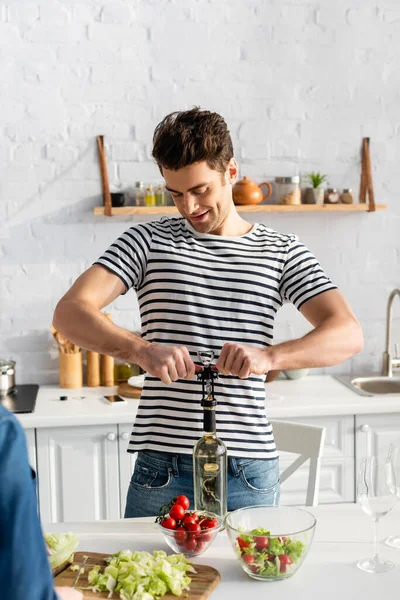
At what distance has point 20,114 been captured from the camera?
3.71m

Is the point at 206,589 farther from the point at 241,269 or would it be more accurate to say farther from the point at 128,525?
the point at 241,269

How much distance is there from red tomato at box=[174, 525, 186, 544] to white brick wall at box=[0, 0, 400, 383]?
2.24 meters

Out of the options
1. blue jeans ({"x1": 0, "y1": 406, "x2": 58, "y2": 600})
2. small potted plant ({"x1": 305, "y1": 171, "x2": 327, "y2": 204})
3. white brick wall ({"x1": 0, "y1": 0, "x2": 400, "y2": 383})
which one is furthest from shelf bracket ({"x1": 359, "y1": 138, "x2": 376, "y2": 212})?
blue jeans ({"x1": 0, "y1": 406, "x2": 58, "y2": 600})

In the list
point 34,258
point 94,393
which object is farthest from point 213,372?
point 34,258

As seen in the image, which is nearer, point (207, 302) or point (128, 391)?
point (207, 302)

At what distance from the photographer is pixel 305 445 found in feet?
8.12

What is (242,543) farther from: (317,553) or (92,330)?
(92,330)

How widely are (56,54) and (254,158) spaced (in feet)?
3.33

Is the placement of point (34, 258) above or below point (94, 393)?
above

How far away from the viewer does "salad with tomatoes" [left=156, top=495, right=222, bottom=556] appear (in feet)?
5.45

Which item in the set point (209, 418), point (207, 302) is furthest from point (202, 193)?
point (209, 418)

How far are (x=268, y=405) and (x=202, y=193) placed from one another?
1.45 meters

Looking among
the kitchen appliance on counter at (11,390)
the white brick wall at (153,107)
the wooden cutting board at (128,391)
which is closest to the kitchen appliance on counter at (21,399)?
the kitchen appliance on counter at (11,390)

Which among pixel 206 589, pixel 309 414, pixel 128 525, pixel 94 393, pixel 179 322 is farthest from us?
pixel 94 393
